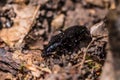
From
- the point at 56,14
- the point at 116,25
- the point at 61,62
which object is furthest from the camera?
the point at 56,14

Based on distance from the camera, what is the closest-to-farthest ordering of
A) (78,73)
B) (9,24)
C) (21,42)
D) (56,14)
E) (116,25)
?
1. (116,25)
2. (78,73)
3. (21,42)
4. (9,24)
5. (56,14)

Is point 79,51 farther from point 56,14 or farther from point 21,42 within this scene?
point 56,14

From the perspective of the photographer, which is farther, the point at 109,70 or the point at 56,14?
the point at 56,14

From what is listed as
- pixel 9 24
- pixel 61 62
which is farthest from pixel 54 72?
pixel 9 24

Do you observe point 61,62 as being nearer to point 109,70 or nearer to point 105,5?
point 109,70

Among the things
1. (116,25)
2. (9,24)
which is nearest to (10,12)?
(9,24)

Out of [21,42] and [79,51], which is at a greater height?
[21,42]

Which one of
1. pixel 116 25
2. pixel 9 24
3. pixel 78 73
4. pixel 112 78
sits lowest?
pixel 112 78
